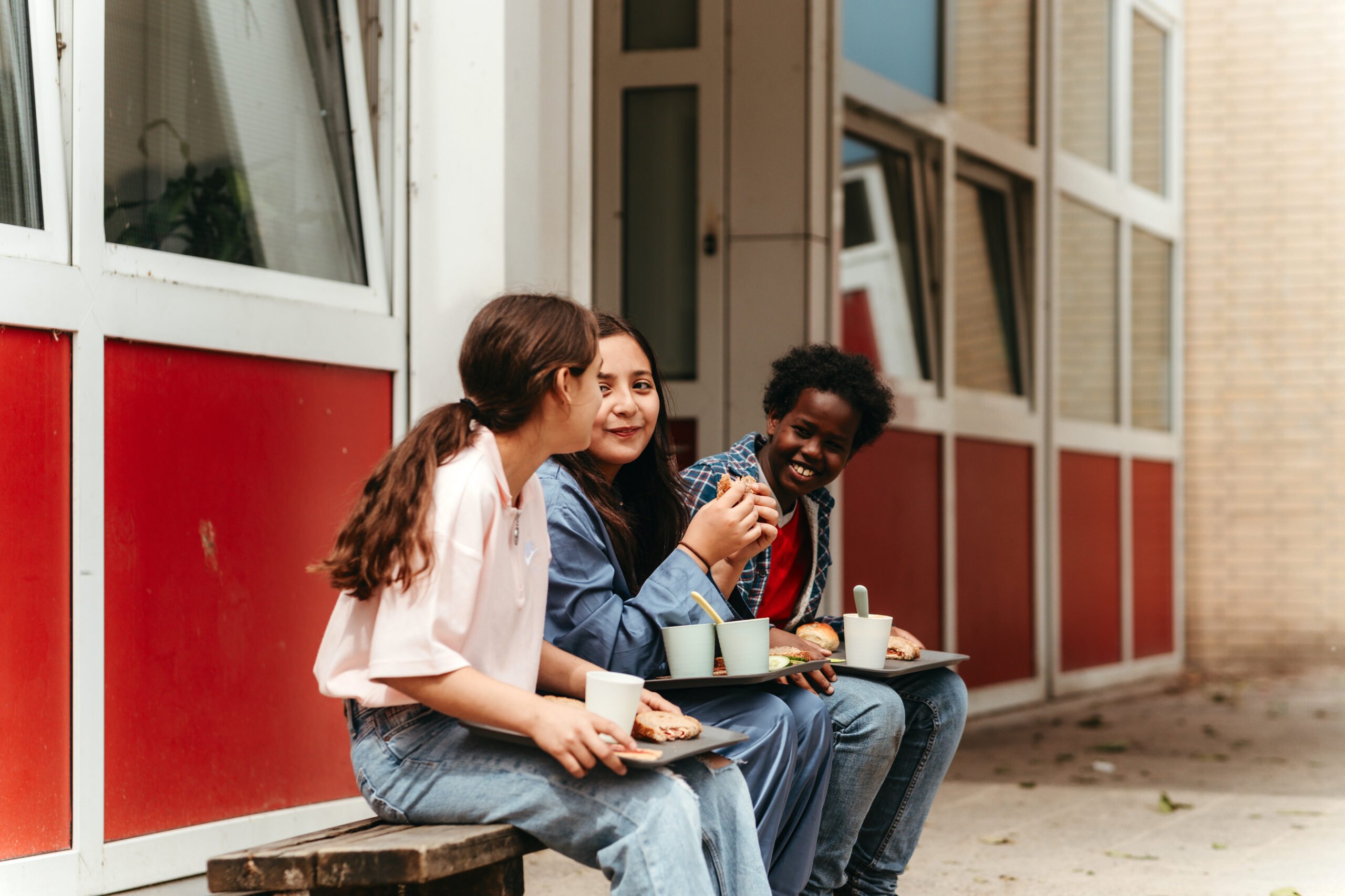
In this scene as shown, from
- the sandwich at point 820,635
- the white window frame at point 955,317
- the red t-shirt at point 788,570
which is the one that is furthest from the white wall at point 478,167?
the white window frame at point 955,317

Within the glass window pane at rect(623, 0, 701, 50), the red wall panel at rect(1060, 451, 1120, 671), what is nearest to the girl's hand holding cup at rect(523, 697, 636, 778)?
the glass window pane at rect(623, 0, 701, 50)

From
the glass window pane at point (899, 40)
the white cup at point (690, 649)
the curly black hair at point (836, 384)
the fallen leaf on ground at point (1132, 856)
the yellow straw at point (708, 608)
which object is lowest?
the fallen leaf on ground at point (1132, 856)

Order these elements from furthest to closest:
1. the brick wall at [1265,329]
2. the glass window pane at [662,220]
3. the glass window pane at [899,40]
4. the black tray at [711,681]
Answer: the brick wall at [1265,329] < the glass window pane at [899,40] < the glass window pane at [662,220] < the black tray at [711,681]

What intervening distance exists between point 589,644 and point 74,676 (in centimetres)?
119

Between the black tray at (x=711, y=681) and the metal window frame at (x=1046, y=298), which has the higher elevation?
the metal window frame at (x=1046, y=298)

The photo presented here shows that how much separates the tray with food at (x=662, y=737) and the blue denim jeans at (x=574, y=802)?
0.14 feet

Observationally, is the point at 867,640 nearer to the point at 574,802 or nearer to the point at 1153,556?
the point at 574,802

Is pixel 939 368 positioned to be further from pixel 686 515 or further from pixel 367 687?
pixel 367 687

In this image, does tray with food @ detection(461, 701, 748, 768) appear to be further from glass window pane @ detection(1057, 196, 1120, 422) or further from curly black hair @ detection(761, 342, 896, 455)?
glass window pane @ detection(1057, 196, 1120, 422)

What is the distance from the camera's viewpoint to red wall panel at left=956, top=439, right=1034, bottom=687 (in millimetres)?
7840

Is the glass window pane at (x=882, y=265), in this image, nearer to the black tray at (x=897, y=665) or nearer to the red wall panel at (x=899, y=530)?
the red wall panel at (x=899, y=530)

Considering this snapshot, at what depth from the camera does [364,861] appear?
2.02 m

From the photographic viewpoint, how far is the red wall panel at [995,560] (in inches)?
→ 309

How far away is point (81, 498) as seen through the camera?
3029 mm
